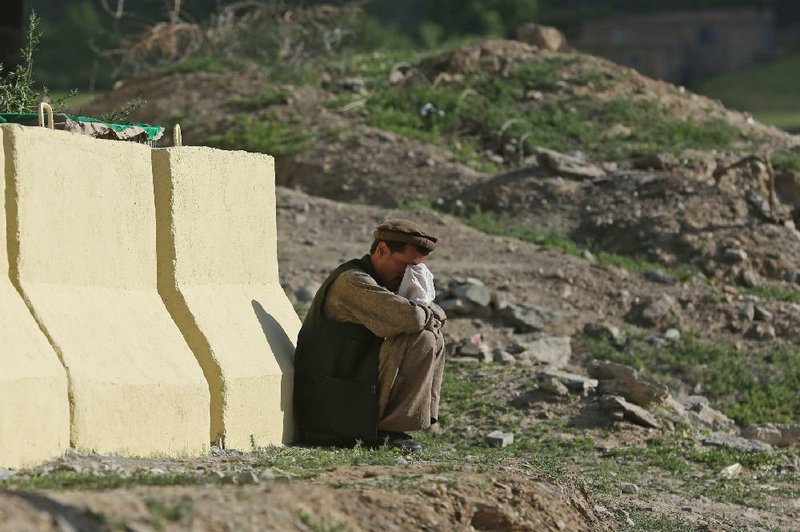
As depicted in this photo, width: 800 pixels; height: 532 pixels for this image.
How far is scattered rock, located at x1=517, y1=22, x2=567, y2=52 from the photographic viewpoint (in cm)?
2039

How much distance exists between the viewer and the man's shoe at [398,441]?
7.04 metres

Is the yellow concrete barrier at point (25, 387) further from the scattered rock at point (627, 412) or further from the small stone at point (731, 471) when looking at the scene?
the scattered rock at point (627, 412)

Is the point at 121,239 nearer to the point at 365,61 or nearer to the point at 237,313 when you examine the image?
the point at 237,313

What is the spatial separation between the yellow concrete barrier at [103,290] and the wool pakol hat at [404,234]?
1.20 meters

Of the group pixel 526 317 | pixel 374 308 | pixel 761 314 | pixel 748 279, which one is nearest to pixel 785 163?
pixel 748 279

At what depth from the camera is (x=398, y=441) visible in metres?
7.12

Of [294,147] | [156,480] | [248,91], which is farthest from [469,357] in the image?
[248,91]

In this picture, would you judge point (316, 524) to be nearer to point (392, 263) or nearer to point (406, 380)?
point (406, 380)

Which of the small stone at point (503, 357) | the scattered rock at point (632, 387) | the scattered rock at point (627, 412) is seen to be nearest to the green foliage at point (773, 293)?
the small stone at point (503, 357)

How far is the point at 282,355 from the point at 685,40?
30.1 m

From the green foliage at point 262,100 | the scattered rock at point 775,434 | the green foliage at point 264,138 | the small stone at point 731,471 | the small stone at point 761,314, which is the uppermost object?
the green foliage at point 262,100

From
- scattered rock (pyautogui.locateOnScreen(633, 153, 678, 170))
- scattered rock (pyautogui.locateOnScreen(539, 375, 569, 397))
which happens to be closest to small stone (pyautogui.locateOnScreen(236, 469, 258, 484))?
scattered rock (pyautogui.locateOnScreen(539, 375, 569, 397))

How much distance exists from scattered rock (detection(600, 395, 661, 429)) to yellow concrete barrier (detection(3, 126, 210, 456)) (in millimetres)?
3351

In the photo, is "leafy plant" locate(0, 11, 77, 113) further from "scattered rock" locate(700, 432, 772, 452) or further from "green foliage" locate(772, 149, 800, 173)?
"green foliage" locate(772, 149, 800, 173)
